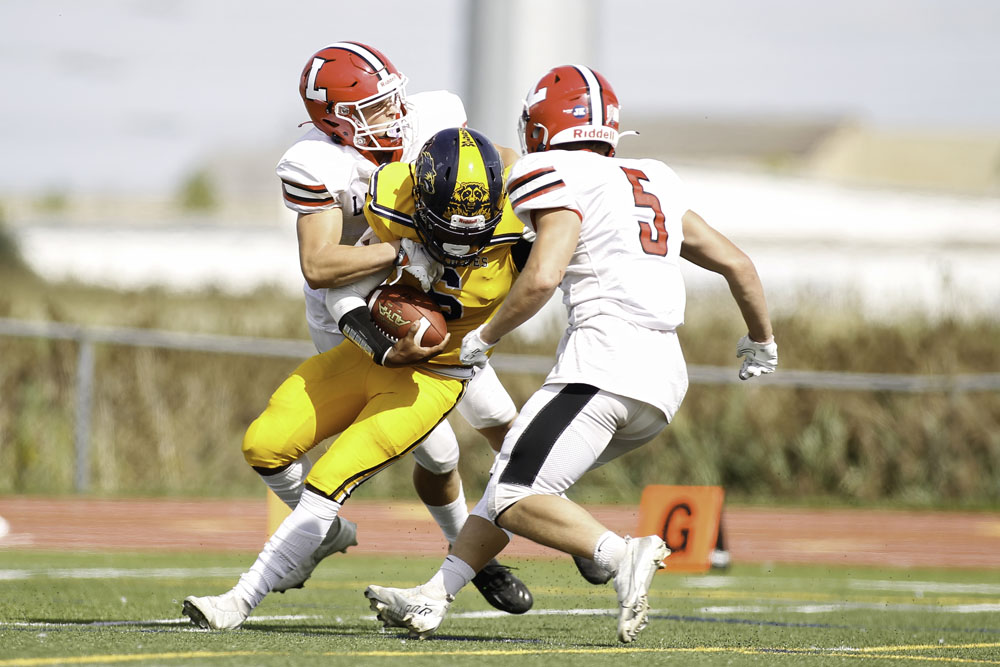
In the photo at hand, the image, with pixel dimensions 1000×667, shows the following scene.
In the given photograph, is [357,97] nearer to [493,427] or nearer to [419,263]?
[419,263]

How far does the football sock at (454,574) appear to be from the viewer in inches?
177

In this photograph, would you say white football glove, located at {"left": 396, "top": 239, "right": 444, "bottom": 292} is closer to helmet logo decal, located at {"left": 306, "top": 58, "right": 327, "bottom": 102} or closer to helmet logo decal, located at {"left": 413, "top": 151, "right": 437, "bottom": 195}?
helmet logo decal, located at {"left": 413, "top": 151, "right": 437, "bottom": 195}

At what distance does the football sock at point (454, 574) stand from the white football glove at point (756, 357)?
1199 mm

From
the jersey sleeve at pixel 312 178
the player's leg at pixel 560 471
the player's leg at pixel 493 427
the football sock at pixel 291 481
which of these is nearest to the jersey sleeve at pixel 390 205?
the jersey sleeve at pixel 312 178

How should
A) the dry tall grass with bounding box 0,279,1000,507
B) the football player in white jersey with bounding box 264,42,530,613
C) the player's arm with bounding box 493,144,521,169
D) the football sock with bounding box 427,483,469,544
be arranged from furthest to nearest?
the dry tall grass with bounding box 0,279,1000,507
the football sock with bounding box 427,483,469,544
the player's arm with bounding box 493,144,521,169
the football player in white jersey with bounding box 264,42,530,613

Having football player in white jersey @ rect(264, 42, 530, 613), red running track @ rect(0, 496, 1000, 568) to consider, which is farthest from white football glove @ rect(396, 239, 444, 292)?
red running track @ rect(0, 496, 1000, 568)

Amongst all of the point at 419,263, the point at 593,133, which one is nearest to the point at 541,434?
the point at 419,263

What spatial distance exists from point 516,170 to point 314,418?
1.11 metres

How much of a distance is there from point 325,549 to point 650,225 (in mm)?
1810

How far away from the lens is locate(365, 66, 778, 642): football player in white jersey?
4273mm

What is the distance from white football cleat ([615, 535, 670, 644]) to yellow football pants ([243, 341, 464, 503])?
0.88 metres

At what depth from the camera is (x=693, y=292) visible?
1571 centimetres

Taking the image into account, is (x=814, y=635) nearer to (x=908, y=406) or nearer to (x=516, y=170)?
(x=516, y=170)

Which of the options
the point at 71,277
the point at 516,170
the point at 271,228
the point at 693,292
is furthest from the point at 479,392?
the point at 271,228
